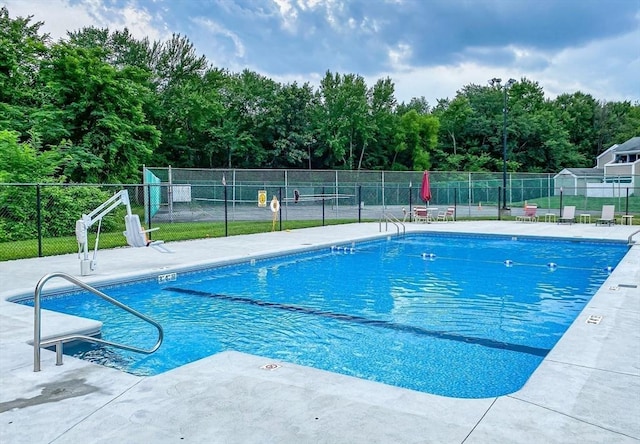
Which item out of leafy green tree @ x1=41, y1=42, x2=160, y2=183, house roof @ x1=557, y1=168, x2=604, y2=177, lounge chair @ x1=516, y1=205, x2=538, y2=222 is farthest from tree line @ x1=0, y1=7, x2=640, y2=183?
lounge chair @ x1=516, y1=205, x2=538, y2=222

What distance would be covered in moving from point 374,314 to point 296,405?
11.8ft

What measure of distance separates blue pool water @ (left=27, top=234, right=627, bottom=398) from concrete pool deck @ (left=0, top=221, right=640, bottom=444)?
30.9 inches

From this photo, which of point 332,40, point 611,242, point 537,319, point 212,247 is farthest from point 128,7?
point 537,319

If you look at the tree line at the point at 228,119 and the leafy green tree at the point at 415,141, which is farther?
the leafy green tree at the point at 415,141

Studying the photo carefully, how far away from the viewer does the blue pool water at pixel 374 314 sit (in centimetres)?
480

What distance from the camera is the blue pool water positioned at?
480cm

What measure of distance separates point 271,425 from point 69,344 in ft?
9.98


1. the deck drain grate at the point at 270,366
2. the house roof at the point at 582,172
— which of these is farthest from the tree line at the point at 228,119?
the deck drain grate at the point at 270,366

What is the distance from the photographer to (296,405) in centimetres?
312

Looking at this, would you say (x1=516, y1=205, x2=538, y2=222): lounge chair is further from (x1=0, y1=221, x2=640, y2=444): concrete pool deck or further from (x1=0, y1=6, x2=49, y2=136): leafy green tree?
(x1=0, y1=6, x2=49, y2=136): leafy green tree

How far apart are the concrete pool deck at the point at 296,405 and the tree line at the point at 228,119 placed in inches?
511

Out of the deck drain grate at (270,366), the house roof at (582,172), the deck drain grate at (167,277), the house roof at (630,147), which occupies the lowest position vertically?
the deck drain grate at (167,277)

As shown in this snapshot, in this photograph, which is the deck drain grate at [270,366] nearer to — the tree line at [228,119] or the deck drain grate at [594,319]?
the deck drain grate at [594,319]

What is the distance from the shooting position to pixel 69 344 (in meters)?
4.95
